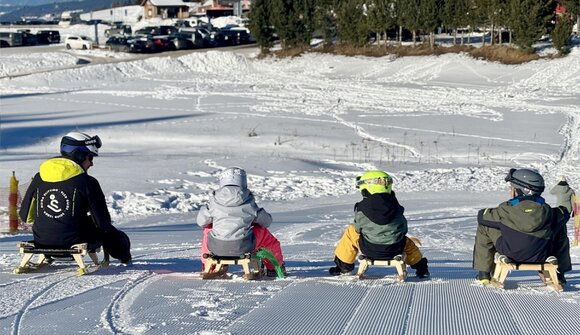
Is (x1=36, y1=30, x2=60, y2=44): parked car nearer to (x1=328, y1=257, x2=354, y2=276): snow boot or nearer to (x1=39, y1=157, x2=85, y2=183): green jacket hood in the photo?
(x1=39, y1=157, x2=85, y2=183): green jacket hood

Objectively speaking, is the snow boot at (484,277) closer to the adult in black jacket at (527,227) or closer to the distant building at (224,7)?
the adult in black jacket at (527,227)

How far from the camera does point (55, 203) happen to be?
8031mm

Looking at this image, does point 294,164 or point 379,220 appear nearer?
point 379,220

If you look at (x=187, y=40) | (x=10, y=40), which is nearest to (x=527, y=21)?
(x=187, y=40)

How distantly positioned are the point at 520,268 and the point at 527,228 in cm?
35

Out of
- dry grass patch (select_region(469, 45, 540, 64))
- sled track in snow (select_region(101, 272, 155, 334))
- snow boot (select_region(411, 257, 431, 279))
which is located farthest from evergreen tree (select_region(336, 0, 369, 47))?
sled track in snow (select_region(101, 272, 155, 334))

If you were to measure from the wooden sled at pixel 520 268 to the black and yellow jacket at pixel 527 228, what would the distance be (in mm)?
59

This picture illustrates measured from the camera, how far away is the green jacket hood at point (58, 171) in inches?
316

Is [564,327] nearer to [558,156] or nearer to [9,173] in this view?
[9,173]

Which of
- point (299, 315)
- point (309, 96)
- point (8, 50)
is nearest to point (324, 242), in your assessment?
point (299, 315)

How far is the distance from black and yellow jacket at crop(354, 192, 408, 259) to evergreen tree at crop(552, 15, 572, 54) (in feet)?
160

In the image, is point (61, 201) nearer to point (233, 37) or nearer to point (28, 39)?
point (233, 37)

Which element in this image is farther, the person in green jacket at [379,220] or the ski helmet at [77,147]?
the ski helmet at [77,147]

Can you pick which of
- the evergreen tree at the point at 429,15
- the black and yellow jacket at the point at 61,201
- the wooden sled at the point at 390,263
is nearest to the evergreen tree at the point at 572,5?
the evergreen tree at the point at 429,15
